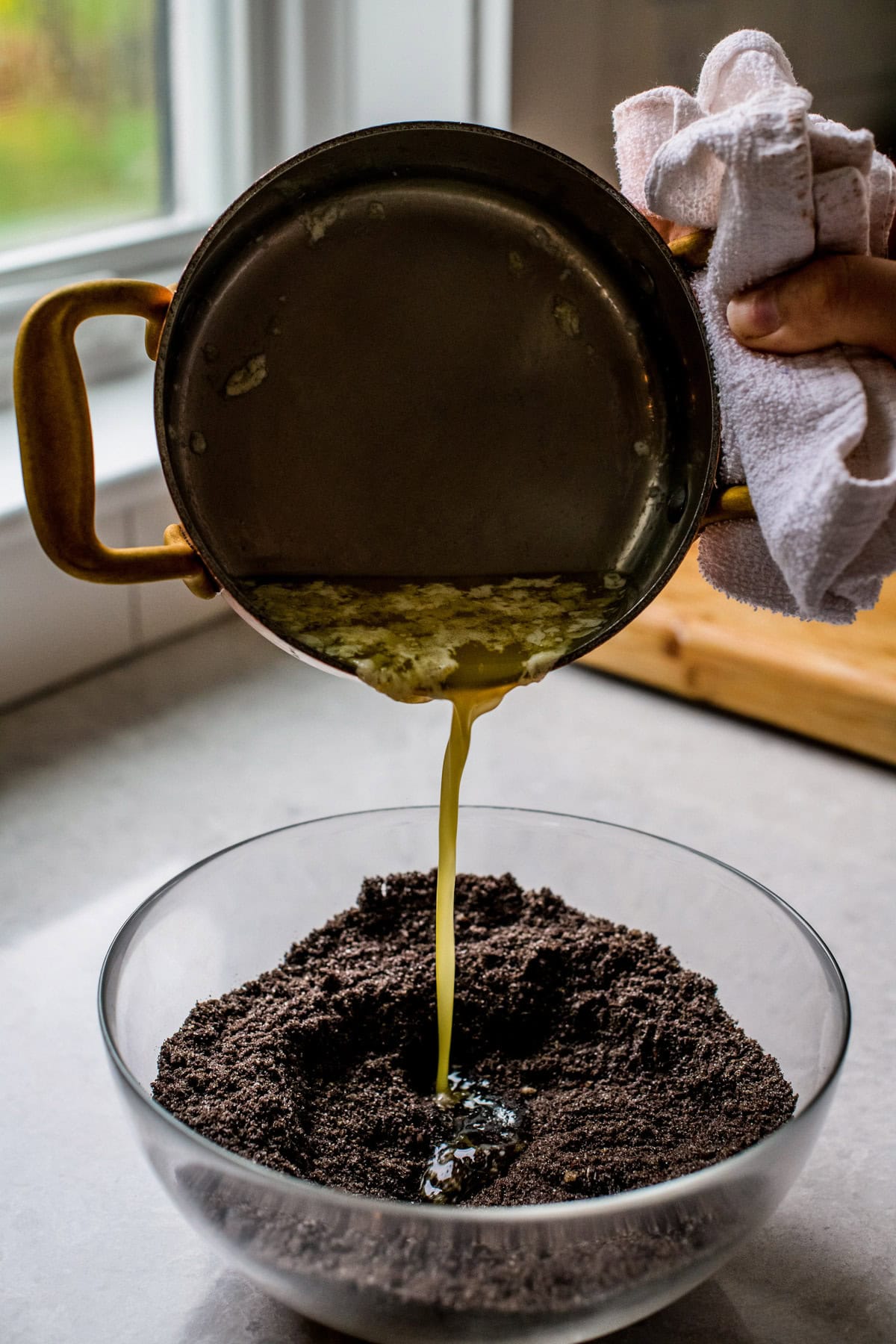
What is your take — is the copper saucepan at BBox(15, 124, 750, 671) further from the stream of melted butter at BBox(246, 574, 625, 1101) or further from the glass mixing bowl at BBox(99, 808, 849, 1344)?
the glass mixing bowl at BBox(99, 808, 849, 1344)

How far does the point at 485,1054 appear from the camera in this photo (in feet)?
2.60

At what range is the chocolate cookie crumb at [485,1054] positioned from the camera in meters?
0.68

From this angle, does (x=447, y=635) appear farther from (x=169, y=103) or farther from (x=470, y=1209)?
(x=169, y=103)

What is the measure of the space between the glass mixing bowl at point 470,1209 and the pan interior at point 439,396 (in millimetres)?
189

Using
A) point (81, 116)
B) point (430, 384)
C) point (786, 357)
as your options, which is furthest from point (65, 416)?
point (81, 116)

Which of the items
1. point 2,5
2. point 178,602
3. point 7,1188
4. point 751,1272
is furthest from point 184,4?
point 751,1272

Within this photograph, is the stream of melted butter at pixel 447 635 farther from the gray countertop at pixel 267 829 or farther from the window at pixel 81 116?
the window at pixel 81 116

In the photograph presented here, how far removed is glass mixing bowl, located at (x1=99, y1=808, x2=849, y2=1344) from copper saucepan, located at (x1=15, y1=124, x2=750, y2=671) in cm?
19

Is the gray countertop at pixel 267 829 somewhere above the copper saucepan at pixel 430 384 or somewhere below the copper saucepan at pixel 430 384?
below

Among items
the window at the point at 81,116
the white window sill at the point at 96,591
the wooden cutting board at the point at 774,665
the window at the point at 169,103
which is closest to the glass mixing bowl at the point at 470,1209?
the wooden cutting board at the point at 774,665

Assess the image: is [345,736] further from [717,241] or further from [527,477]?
[717,241]

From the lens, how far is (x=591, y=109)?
1521mm

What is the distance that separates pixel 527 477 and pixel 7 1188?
1.61 ft

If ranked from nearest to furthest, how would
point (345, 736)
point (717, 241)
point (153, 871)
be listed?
point (717, 241), point (153, 871), point (345, 736)
